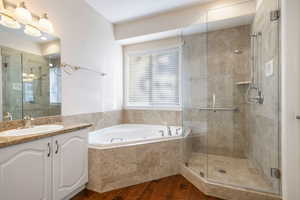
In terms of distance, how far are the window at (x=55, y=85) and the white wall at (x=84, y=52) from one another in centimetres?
7

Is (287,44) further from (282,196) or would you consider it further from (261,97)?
(282,196)

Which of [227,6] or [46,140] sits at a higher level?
[227,6]

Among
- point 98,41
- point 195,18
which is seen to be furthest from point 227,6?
point 98,41

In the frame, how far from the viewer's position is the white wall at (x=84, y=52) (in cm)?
200

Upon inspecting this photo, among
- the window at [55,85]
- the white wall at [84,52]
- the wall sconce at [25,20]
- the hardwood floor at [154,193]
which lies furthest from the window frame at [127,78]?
the wall sconce at [25,20]

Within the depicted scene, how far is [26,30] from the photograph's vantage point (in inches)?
64.0

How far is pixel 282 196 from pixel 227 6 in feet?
8.41

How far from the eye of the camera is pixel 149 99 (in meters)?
3.28

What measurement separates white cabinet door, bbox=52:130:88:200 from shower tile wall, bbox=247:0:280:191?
2.15 metres

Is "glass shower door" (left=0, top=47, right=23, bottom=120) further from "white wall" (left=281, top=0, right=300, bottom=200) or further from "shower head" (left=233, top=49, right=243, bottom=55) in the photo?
"shower head" (left=233, top=49, right=243, bottom=55)

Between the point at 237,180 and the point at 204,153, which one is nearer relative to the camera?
the point at 237,180

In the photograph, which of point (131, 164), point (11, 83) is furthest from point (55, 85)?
point (131, 164)

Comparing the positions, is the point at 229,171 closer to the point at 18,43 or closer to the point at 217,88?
the point at 217,88

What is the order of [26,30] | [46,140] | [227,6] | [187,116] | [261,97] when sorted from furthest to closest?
[187,116]
[227,6]
[261,97]
[26,30]
[46,140]
